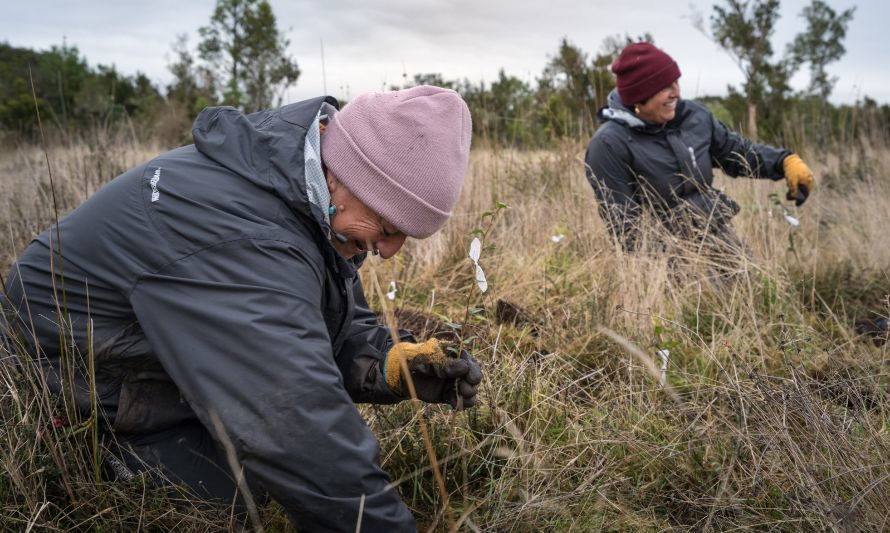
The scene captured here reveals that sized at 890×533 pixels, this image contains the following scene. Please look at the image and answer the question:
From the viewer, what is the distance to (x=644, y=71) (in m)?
4.48

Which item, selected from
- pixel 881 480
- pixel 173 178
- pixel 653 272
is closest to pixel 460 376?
pixel 173 178

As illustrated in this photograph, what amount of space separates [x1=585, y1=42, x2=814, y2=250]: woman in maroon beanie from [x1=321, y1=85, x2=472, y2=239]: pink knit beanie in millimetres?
2758

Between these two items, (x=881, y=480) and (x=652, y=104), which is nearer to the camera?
(x=881, y=480)

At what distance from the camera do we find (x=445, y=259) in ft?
14.6

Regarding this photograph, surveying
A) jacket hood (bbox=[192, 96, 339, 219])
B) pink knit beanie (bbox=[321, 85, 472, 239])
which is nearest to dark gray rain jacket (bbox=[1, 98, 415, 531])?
jacket hood (bbox=[192, 96, 339, 219])

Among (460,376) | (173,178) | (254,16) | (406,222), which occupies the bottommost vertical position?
(460,376)

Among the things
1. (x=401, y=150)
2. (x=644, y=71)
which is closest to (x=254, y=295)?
(x=401, y=150)

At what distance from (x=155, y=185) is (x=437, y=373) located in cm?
86

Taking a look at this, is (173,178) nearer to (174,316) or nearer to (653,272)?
(174,316)

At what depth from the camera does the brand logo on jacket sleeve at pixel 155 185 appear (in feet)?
5.48

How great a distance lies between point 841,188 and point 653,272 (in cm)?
432

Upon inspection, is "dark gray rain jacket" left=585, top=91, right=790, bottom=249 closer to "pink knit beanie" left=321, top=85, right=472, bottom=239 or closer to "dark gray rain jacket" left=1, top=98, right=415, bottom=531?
"pink knit beanie" left=321, top=85, right=472, bottom=239

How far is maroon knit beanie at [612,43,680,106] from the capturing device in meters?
4.47

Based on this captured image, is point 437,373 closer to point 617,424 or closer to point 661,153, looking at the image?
point 617,424
